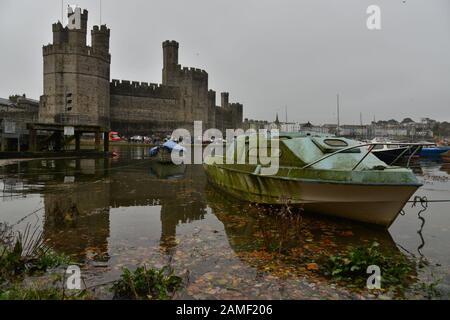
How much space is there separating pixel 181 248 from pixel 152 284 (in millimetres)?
1538

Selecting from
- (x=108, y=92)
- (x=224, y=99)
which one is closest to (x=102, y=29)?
(x=108, y=92)

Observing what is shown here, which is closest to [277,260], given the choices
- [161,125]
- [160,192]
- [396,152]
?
[160,192]

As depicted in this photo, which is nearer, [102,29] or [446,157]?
[446,157]

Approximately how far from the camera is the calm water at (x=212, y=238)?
4.00 meters

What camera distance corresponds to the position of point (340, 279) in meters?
4.03

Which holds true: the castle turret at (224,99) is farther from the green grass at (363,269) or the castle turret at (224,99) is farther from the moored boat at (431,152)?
the green grass at (363,269)

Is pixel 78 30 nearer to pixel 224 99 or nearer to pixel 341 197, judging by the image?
pixel 224 99

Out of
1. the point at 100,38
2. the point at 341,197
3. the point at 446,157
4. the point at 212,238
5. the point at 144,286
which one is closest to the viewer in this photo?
the point at 144,286

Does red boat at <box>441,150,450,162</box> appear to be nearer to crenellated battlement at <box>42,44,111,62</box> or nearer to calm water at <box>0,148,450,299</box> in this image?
calm water at <box>0,148,450,299</box>

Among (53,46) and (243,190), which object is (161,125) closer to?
(53,46)

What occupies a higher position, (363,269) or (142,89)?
(142,89)

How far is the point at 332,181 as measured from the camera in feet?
20.0

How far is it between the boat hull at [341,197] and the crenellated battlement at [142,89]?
57058 mm

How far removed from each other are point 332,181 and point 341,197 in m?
0.43
